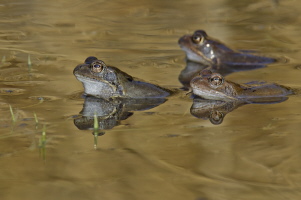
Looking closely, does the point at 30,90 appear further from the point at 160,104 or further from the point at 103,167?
the point at 103,167

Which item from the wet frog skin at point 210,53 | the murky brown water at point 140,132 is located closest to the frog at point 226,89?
the murky brown water at point 140,132

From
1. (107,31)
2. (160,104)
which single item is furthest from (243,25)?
(160,104)

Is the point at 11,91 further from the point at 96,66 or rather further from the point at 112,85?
the point at 112,85

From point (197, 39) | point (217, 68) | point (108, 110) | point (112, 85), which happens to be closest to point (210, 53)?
point (197, 39)

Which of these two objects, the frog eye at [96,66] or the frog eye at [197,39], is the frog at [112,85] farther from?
the frog eye at [197,39]

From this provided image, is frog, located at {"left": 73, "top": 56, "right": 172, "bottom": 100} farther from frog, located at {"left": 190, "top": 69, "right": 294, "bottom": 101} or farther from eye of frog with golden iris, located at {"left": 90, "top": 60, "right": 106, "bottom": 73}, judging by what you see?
frog, located at {"left": 190, "top": 69, "right": 294, "bottom": 101}

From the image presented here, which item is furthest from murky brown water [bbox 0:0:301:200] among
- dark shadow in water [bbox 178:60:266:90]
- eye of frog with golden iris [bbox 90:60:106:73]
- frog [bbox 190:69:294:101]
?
eye of frog with golden iris [bbox 90:60:106:73]
